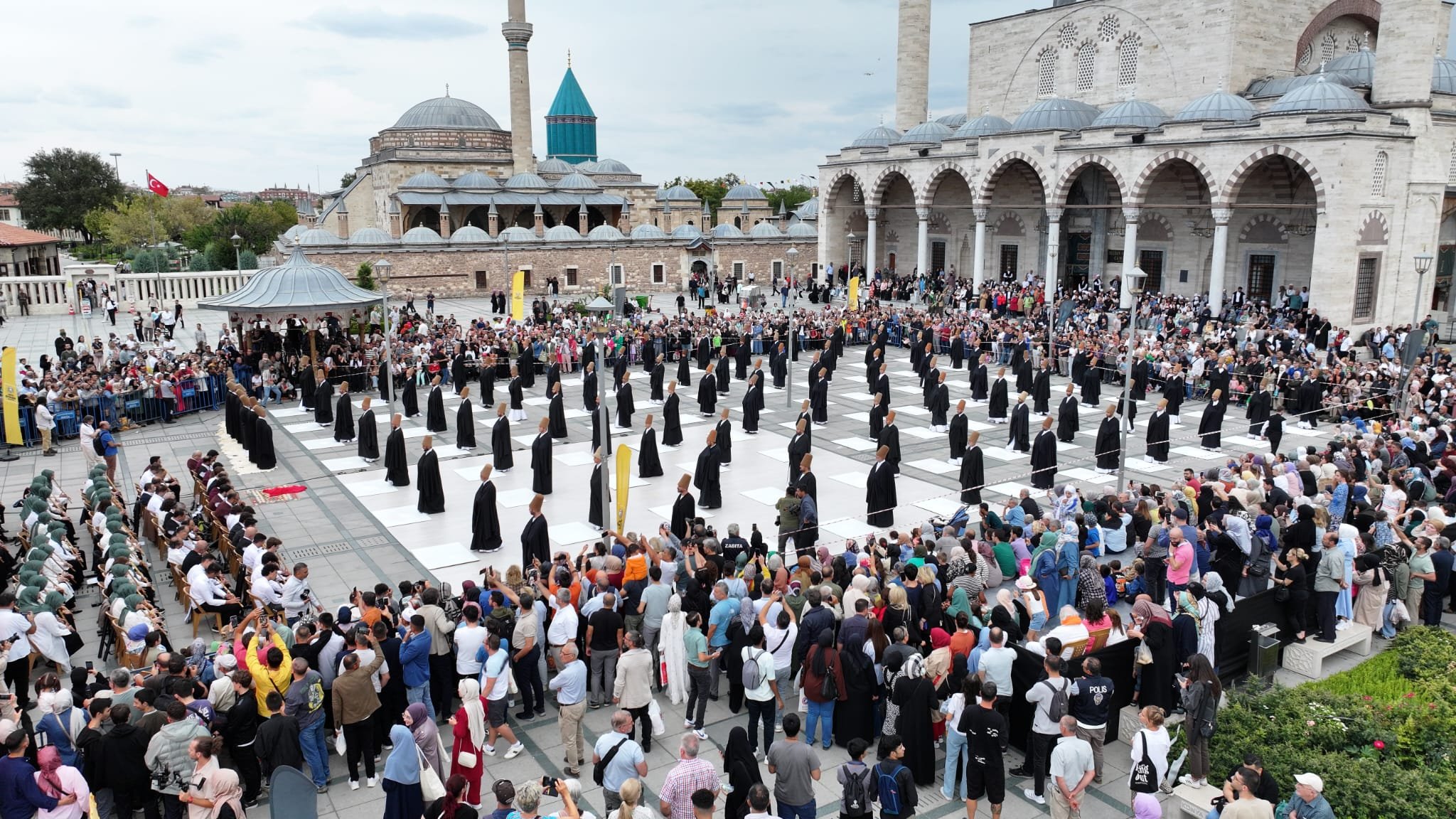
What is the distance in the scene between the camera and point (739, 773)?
6340 millimetres

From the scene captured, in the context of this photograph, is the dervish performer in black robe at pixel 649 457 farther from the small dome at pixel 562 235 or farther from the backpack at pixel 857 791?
the small dome at pixel 562 235

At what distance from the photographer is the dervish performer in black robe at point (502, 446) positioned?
1582cm

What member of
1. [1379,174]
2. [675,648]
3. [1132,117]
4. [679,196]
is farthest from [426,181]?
[675,648]

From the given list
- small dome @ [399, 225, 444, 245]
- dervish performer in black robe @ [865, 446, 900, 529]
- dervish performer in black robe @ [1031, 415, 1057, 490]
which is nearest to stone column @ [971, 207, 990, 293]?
dervish performer in black robe @ [1031, 415, 1057, 490]

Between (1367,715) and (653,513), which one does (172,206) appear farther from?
(1367,715)

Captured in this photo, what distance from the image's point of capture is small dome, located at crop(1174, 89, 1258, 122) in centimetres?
3042

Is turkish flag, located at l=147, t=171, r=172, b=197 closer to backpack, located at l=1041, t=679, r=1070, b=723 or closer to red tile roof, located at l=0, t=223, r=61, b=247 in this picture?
red tile roof, located at l=0, t=223, r=61, b=247

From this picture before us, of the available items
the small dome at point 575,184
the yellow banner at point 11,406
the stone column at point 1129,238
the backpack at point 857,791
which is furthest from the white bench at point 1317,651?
the small dome at point 575,184

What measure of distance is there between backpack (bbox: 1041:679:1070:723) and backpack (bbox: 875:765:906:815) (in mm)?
1461

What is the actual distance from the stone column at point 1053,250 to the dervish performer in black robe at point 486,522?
24714mm

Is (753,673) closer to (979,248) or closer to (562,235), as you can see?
(979,248)

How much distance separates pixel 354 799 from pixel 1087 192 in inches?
1351

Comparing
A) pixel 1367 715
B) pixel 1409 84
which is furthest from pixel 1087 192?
pixel 1367 715

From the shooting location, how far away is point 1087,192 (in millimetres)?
35875
